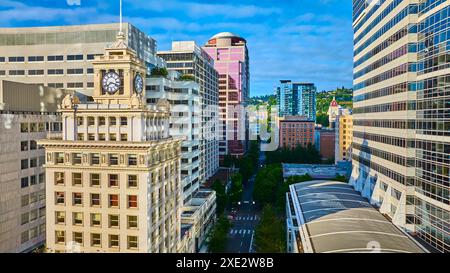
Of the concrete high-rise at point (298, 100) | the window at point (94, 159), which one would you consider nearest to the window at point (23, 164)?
the window at point (94, 159)

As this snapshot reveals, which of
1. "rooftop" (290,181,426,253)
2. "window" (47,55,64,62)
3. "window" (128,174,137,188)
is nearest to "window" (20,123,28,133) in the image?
"window" (128,174,137,188)

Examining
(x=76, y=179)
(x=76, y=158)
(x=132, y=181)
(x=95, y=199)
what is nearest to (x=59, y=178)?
(x=76, y=179)

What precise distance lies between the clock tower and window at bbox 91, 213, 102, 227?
4653 millimetres

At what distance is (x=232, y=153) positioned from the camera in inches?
2227

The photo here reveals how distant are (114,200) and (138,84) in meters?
4.93

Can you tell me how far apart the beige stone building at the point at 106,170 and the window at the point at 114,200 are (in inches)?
1.6

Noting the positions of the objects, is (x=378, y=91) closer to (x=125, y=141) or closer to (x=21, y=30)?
(x=125, y=141)

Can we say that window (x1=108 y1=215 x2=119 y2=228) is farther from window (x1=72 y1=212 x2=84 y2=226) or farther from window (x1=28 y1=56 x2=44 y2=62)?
window (x1=28 y1=56 x2=44 y2=62)

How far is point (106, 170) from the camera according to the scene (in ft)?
45.4

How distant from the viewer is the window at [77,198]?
14055mm

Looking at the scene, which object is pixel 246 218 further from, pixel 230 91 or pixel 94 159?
pixel 230 91

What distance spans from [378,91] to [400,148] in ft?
19.1

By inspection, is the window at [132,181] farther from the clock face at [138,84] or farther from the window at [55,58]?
the window at [55,58]

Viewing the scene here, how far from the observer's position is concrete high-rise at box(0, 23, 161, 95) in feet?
100
